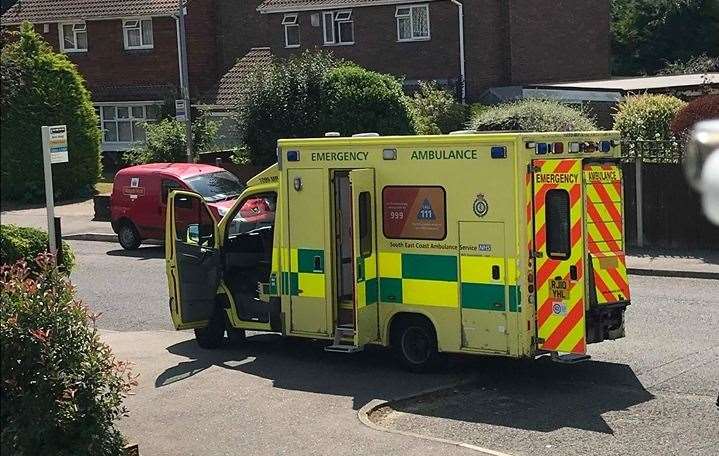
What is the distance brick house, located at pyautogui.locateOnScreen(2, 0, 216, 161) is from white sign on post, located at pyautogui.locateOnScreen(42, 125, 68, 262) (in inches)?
1107

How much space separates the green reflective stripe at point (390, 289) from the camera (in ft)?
40.3

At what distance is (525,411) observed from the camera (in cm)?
1077

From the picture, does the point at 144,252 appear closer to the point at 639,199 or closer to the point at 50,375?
the point at 639,199

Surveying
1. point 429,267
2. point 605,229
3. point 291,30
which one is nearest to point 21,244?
point 429,267

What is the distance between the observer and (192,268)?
13.9 meters

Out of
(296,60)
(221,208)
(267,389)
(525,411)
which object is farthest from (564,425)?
(296,60)

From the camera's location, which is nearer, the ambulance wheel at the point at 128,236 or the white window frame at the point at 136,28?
the ambulance wheel at the point at 128,236

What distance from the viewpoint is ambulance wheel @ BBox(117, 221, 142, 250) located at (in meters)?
24.1

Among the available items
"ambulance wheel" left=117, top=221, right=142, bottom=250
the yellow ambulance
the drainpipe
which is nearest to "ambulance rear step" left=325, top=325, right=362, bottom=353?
the yellow ambulance

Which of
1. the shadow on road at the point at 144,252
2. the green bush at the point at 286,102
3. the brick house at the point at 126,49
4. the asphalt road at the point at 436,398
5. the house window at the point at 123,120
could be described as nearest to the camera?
the asphalt road at the point at 436,398

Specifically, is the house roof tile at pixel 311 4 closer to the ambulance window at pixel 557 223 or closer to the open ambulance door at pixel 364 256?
the open ambulance door at pixel 364 256

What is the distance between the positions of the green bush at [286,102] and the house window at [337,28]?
390 inches

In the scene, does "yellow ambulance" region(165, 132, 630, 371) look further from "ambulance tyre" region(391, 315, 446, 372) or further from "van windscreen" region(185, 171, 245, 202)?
"van windscreen" region(185, 171, 245, 202)

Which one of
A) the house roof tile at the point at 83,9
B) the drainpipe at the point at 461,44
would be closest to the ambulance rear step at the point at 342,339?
the drainpipe at the point at 461,44
